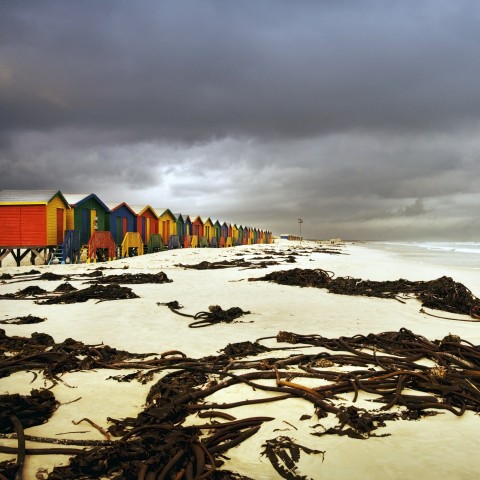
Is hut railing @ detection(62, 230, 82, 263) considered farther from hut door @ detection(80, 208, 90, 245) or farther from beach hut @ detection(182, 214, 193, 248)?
beach hut @ detection(182, 214, 193, 248)

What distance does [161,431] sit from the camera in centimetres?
292

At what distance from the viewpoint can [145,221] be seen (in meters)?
34.6

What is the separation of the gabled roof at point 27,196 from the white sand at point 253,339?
11556 mm

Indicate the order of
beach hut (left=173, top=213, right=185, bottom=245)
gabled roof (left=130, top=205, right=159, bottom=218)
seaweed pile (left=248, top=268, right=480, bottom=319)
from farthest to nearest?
beach hut (left=173, top=213, right=185, bottom=245) < gabled roof (left=130, top=205, right=159, bottom=218) < seaweed pile (left=248, top=268, right=480, bottom=319)

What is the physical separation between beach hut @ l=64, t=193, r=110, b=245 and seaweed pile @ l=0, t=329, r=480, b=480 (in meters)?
20.9

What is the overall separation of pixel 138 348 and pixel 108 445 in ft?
8.75

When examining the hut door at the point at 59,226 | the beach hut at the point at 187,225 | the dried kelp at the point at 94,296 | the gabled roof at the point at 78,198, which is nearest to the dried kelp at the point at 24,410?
the dried kelp at the point at 94,296

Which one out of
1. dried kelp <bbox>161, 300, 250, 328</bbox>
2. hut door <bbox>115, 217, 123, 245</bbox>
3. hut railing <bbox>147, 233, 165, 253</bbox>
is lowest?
dried kelp <bbox>161, 300, 250, 328</bbox>

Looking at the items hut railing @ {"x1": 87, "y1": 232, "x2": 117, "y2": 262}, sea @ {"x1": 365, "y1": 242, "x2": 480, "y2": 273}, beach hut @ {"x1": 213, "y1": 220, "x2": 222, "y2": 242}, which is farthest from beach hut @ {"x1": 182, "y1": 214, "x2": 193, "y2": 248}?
sea @ {"x1": 365, "y1": 242, "x2": 480, "y2": 273}

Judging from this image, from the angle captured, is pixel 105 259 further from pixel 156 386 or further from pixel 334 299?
pixel 156 386

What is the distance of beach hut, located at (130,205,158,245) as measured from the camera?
1320 inches

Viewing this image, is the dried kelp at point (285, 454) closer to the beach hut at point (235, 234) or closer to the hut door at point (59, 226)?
the hut door at point (59, 226)

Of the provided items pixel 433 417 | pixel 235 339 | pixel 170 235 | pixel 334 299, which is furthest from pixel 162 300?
pixel 170 235

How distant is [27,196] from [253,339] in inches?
883
